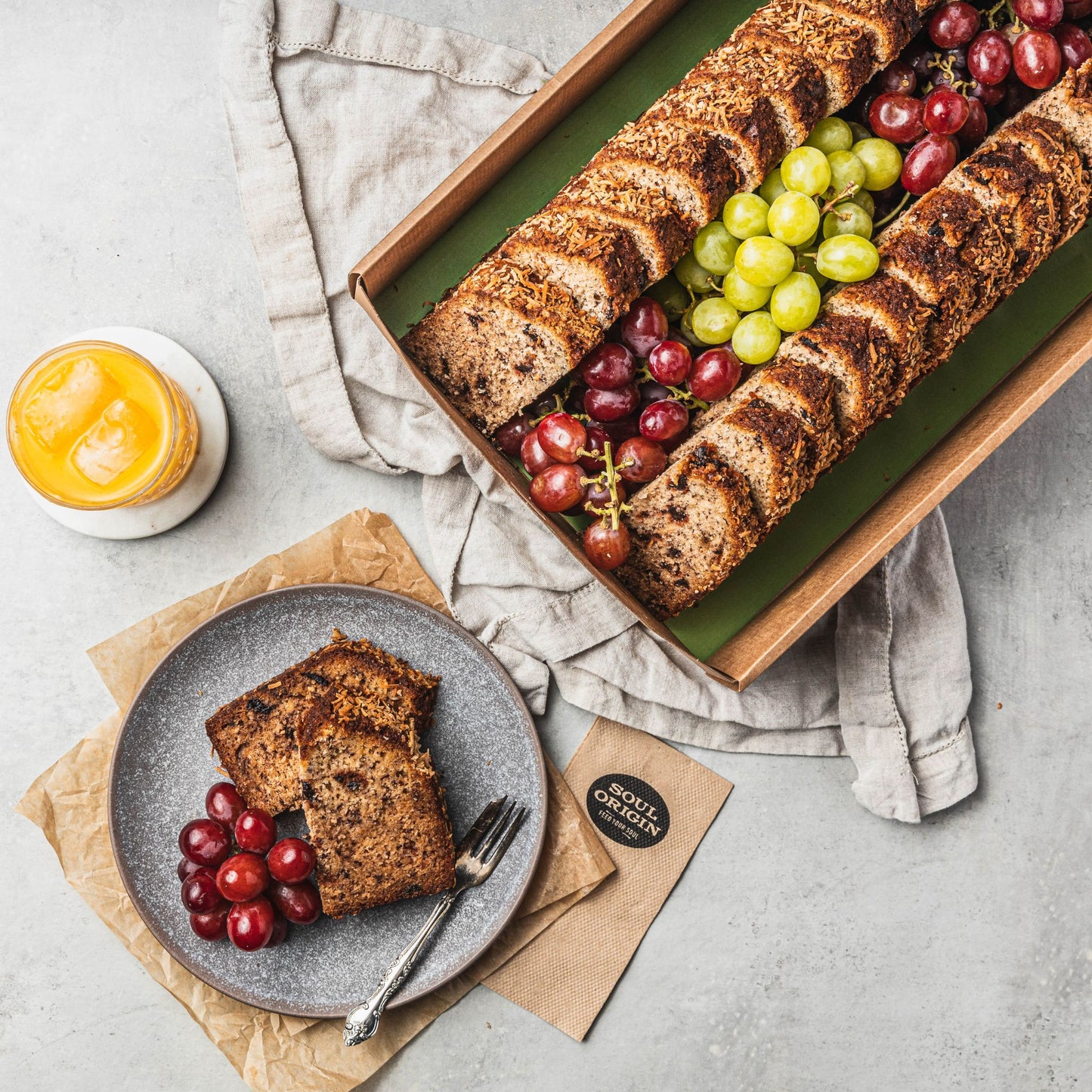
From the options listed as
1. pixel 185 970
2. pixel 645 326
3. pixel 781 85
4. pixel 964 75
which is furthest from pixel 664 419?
pixel 185 970

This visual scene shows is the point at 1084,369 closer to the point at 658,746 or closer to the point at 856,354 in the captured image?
the point at 856,354

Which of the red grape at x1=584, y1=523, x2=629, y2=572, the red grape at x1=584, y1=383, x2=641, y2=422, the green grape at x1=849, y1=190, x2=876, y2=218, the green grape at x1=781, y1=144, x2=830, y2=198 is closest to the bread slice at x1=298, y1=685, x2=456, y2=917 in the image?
the red grape at x1=584, y1=523, x2=629, y2=572

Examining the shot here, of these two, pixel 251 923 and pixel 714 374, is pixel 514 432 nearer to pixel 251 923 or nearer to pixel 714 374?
pixel 714 374

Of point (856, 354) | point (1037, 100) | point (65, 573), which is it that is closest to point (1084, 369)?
point (1037, 100)

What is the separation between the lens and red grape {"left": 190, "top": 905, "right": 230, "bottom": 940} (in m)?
1.99

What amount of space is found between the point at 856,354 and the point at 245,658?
1.60 metres

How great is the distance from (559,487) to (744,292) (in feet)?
1.91

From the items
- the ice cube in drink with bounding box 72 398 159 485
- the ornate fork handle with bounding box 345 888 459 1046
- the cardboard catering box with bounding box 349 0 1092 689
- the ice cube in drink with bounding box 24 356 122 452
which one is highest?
the ice cube in drink with bounding box 24 356 122 452

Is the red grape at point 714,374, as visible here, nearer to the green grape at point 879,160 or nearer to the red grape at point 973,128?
the green grape at point 879,160

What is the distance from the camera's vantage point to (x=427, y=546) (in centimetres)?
221

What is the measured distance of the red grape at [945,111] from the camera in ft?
6.01

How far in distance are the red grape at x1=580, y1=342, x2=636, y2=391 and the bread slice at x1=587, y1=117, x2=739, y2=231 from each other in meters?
0.31

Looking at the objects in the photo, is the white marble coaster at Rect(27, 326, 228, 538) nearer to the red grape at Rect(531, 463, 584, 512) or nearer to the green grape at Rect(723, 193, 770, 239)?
the red grape at Rect(531, 463, 584, 512)

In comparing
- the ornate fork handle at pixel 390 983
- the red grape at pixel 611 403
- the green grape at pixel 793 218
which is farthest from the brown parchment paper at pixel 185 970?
the green grape at pixel 793 218
